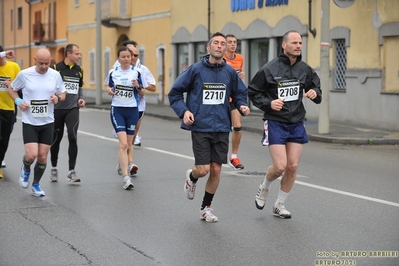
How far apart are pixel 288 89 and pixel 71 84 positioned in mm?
4163

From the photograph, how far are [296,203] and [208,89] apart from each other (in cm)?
210

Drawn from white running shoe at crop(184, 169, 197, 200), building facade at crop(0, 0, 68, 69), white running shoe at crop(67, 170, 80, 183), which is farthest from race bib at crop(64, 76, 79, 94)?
building facade at crop(0, 0, 68, 69)

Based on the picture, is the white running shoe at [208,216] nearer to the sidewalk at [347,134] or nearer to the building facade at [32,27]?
the sidewalk at [347,134]

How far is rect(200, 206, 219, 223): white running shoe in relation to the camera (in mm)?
8875

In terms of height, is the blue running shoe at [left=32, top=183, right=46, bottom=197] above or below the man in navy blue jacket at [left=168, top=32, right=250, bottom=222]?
below

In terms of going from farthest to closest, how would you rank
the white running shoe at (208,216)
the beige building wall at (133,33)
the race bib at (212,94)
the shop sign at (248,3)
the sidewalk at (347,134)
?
the beige building wall at (133,33) < the shop sign at (248,3) < the sidewalk at (347,134) < the white running shoe at (208,216) < the race bib at (212,94)

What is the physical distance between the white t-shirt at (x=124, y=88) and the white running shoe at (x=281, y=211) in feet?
11.1

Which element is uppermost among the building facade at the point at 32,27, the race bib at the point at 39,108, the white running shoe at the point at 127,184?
the building facade at the point at 32,27

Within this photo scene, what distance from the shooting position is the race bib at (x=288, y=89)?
891 cm

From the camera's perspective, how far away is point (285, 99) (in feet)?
29.3

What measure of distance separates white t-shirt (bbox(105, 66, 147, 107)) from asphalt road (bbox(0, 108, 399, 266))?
3.71ft

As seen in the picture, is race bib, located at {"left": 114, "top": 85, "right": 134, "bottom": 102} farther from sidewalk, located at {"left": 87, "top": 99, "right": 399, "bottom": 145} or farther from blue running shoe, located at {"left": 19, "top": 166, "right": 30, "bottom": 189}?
sidewalk, located at {"left": 87, "top": 99, "right": 399, "bottom": 145}

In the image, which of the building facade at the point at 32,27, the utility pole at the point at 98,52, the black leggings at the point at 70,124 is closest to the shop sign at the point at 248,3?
the utility pole at the point at 98,52

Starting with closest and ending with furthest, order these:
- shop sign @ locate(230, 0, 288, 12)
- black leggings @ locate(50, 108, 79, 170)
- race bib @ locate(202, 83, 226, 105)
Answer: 1. race bib @ locate(202, 83, 226, 105)
2. black leggings @ locate(50, 108, 79, 170)
3. shop sign @ locate(230, 0, 288, 12)
